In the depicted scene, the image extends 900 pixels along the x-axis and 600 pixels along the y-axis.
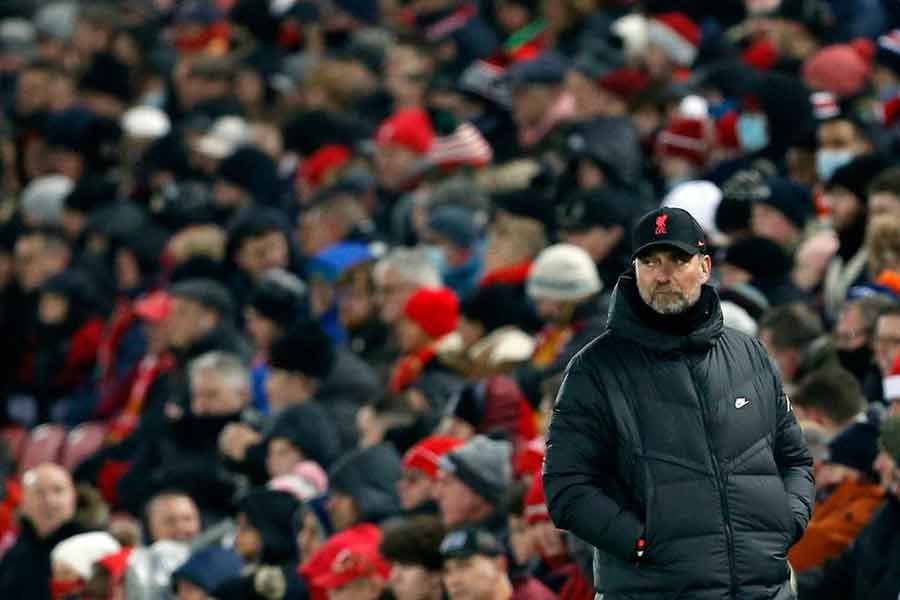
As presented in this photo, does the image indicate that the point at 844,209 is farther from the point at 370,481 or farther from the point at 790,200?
the point at 370,481

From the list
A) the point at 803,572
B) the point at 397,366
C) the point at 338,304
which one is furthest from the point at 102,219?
the point at 803,572

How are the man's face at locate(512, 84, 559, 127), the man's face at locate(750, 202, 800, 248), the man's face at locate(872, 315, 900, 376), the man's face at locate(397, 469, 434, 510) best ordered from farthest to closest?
the man's face at locate(512, 84, 559, 127)
the man's face at locate(750, 202, 800, 248)
the man's face at locate(397, 469, 434, 510)
the man's face at locate(872, 315, 900, 376)

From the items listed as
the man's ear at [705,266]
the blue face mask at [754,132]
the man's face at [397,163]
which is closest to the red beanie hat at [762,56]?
the blue face mask at [754,132]

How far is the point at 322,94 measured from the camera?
18.9 m

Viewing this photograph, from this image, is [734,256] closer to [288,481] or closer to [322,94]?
[288,481]

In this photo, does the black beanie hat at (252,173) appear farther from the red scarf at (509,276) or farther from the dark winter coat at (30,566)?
the dark winter coat at (30,566)

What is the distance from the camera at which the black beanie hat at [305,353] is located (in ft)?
43.5

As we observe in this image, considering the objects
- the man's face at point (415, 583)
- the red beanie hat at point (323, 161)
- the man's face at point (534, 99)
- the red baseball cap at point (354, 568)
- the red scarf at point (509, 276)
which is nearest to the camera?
the man's face at point (415, 583)

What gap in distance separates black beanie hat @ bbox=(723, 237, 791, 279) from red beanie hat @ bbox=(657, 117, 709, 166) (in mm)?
2809

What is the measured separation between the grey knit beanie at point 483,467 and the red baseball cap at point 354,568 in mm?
495

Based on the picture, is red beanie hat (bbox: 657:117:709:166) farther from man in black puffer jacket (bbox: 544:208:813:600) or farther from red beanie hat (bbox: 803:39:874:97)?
man in black puffer jacket (bbox: 544:208:813:600)

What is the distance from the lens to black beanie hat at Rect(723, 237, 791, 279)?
1191 centimetres

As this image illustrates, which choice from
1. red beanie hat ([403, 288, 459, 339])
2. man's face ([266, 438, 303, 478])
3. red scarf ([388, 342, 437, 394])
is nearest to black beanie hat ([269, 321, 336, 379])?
red scarf ([388, 342, 437, 394])

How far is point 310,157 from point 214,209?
0.92 meters
